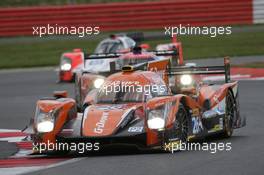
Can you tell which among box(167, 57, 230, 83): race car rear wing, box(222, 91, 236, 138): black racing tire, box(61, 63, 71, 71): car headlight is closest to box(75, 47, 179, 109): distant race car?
box(167, 57, 230, 83): race car rear wing

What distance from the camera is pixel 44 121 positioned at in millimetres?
13227

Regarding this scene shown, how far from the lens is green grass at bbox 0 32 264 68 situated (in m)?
34.1

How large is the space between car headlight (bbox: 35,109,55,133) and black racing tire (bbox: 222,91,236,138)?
121 inches

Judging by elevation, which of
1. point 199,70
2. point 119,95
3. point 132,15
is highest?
point 132,15

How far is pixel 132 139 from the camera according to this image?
12.7 meters

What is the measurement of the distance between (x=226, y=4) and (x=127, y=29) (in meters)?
3.99

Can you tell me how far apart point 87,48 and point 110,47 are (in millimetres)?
8991

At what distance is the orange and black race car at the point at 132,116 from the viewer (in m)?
12.8

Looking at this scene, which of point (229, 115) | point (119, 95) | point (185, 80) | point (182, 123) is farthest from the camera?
point (185, 80)

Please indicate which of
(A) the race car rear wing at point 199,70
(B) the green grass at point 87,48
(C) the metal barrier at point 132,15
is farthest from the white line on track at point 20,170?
(C) the metal barrier at point 132,15

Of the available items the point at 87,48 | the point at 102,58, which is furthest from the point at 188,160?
the point at 87,48

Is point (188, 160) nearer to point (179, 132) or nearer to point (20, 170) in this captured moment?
point (179, 132)

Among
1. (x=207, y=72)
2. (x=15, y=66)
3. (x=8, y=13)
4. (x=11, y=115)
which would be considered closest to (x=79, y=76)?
(x=11, y=115)

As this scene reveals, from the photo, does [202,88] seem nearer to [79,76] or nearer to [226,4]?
[79,76]
